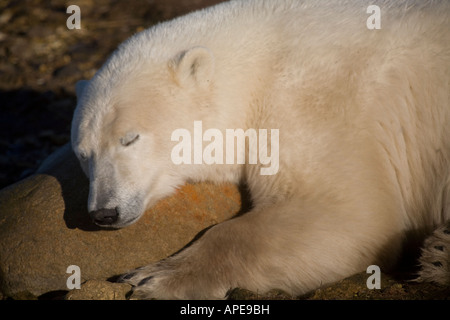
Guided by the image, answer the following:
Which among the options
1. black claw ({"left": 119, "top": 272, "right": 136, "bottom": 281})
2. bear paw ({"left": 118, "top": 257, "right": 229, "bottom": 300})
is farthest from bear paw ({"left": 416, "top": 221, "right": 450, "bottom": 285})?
black claw ({"left": 119, "top": 272, "right": 136, "bottom": 281})

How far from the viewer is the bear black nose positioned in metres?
2.74

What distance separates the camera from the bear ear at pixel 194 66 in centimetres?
292

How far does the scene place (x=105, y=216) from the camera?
2742 millimetres

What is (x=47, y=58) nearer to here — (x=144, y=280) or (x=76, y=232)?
(x=76, y=232)

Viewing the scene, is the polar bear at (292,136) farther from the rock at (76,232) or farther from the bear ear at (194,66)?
the rock at (76,232)

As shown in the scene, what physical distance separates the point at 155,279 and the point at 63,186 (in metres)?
0.91

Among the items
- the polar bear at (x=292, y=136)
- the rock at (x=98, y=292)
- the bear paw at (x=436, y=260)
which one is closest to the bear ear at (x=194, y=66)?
the polar bear at (x=292, y=136)

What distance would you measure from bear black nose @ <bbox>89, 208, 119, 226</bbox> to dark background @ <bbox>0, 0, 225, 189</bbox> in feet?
6.37

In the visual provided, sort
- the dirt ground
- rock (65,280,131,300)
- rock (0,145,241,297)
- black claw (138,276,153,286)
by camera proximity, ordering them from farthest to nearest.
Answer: the dirt ground → rock (0,145,241,297) → black claw (138,276,153,286) → rock (65,280,131,300)

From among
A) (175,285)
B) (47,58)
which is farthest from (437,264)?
(47,58)

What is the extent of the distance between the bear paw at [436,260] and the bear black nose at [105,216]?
153cm

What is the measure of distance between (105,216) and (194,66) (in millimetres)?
939

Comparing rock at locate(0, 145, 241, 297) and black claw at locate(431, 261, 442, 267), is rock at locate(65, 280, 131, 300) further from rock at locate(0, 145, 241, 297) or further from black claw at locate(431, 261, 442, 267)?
black claw at locate(431, 261, 442, 267)

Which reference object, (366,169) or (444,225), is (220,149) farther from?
(444,225)
